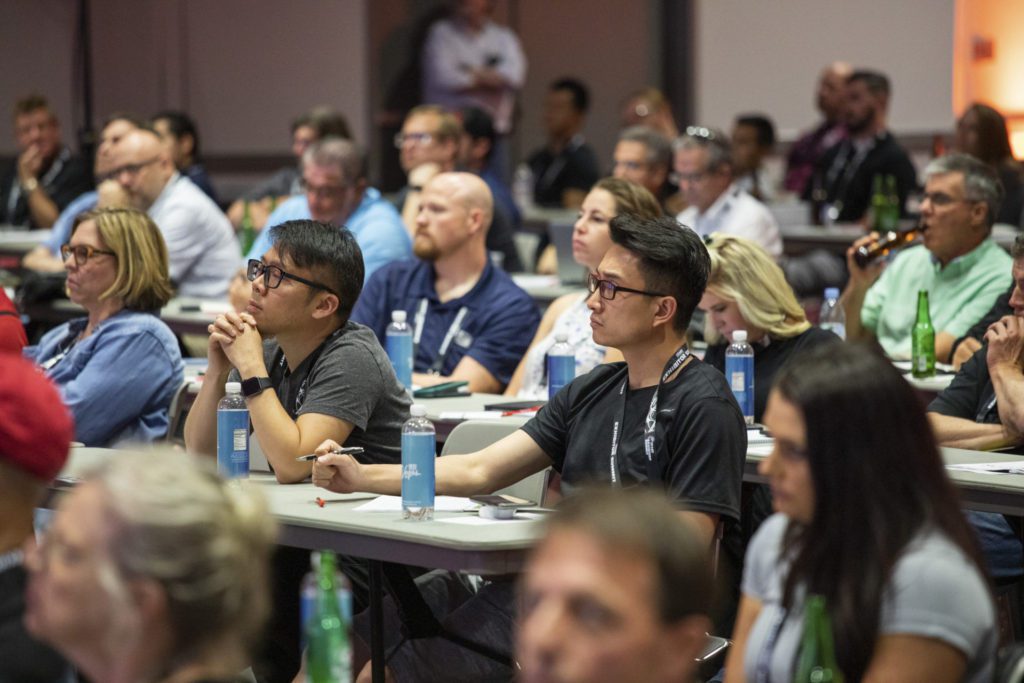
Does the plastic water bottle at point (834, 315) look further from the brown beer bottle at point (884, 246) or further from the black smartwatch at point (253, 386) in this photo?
the black smartwatch at point (253, 386)

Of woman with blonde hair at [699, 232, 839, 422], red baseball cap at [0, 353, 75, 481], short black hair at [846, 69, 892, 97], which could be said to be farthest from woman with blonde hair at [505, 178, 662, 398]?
short black hair at [846, 69, 892, 97]

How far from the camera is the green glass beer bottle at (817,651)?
198 centimetres

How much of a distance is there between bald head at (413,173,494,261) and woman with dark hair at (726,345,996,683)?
11.8 ft

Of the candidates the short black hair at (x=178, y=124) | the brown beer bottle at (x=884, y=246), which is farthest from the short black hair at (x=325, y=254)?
the short black hair at (x=178, y=124)

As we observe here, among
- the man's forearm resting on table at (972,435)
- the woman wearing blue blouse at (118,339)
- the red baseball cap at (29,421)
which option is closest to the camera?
the red baseball cap at (29,421)

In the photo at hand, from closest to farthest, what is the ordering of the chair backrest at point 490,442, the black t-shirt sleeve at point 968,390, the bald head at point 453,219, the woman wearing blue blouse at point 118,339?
the chair backrest at point 490,442 → the black t-shirt sleeve at point 968,390 → the woman wearing blue blouse at point 118,339 → the bald head at point 453,219

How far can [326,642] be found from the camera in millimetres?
1893

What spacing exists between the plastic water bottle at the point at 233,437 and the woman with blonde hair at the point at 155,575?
1.81m

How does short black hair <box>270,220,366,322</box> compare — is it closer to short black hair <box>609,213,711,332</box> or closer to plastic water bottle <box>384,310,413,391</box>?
short black hair <box>609,213,711,332</box>

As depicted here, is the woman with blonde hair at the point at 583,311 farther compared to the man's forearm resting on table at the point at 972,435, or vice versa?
the woman with blonde hair at the point at 583,311

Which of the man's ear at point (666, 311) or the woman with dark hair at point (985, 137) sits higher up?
the woman with dark hair at point (985, 137)

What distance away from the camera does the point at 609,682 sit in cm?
171

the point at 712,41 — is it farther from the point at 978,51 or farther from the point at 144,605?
the point at 144,605

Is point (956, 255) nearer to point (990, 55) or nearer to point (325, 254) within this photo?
point (325, 254)
